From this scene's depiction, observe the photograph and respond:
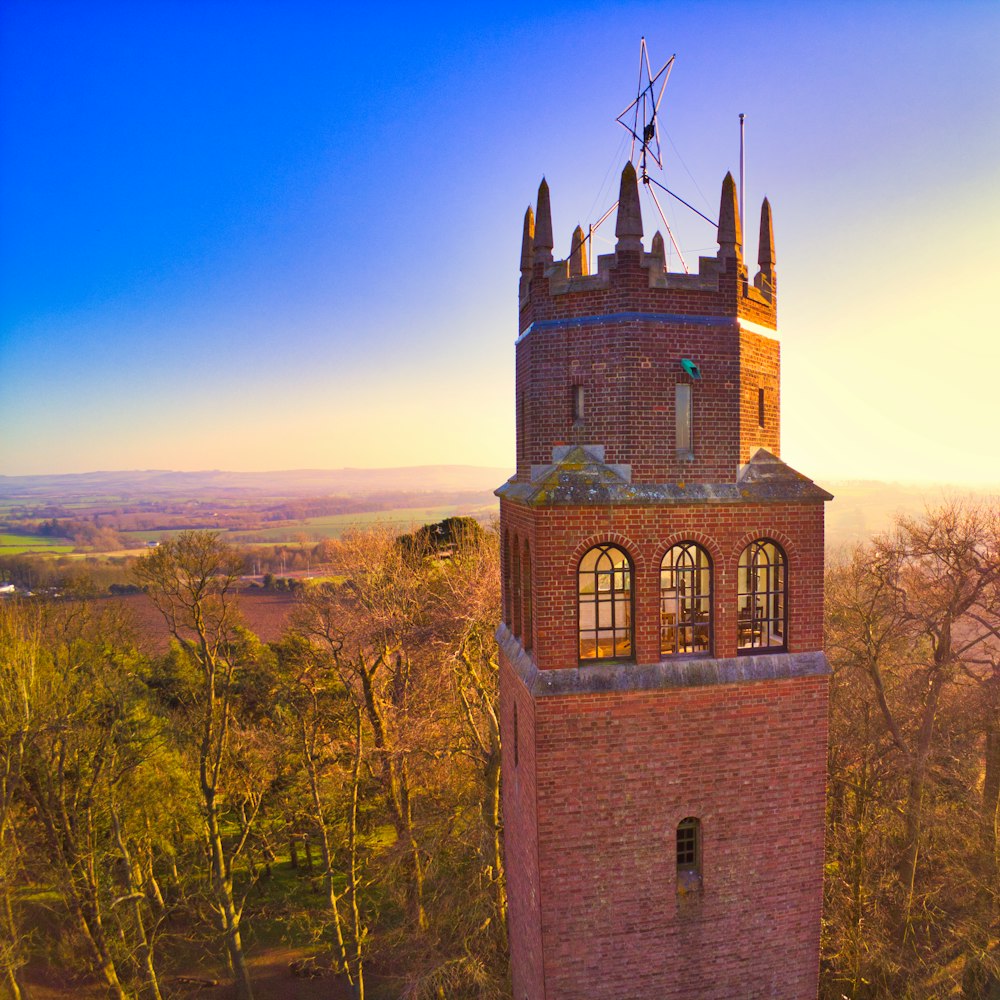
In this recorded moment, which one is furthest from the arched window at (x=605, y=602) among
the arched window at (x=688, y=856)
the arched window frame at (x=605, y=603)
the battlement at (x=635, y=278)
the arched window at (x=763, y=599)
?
the battlement at (x=635, y=278)

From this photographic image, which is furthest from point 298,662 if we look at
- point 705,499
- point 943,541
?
point 943,541

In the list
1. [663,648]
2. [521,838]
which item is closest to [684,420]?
[663,648]

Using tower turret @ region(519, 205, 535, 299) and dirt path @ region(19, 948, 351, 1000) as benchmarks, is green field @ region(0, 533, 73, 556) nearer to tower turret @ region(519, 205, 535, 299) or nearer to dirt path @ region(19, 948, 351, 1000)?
dirt path @ region(19, 948, 351, 1000)

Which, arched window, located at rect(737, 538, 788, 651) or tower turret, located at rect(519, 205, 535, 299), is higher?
tower turret, located at rect(519, 205, 535, 299)

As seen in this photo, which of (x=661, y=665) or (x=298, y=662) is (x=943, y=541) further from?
(x=298, y=662)

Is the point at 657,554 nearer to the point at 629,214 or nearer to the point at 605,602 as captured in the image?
the point at 605,602

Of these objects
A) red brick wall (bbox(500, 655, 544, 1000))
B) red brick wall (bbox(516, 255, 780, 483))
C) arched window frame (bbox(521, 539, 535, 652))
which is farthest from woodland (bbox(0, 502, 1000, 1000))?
red brick wall (bbox(516, 255, 780, 483))
